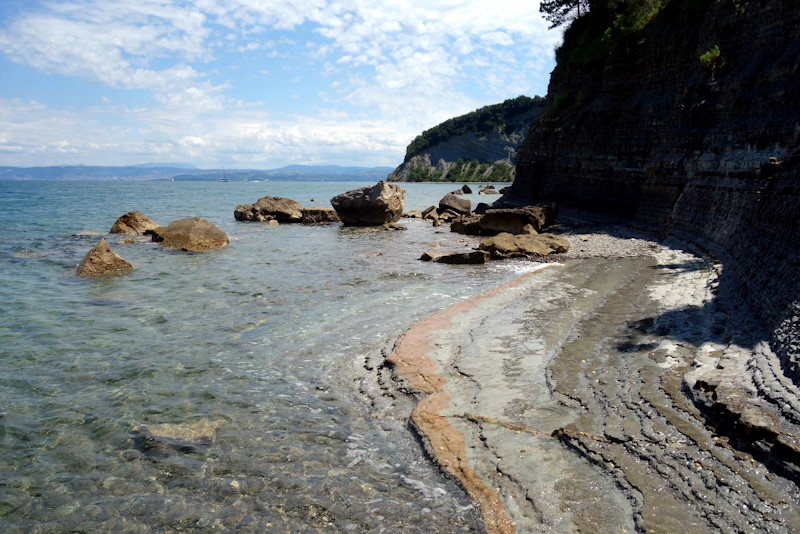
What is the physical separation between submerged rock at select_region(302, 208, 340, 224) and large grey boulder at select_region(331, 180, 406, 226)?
6.16 ft

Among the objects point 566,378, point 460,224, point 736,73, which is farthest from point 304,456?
point 460,224

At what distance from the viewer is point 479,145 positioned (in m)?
140

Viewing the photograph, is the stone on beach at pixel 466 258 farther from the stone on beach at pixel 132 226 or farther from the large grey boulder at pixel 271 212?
the large grey boulder at pixel 271 212

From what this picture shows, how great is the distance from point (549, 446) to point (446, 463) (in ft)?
3.18

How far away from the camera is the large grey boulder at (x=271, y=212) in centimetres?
3198

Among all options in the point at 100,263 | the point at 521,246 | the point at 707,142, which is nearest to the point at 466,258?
the point at 521,246

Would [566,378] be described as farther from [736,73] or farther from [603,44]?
[603,44]

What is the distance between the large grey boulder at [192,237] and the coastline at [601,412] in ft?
→ 41.0

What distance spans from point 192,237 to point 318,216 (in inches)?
481

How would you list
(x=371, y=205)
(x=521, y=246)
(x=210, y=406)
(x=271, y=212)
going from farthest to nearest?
(x=271, y=212)
(x=371, y=205)
(x=521, y=246)
(x=210, y=406)

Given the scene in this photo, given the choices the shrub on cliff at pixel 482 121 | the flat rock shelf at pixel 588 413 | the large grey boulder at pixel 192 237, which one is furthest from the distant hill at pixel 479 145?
the flat rock shelf at pixel 588 413

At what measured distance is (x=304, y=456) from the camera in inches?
202

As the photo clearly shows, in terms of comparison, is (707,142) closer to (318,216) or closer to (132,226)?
(318,216)

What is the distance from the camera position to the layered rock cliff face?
9.22m
